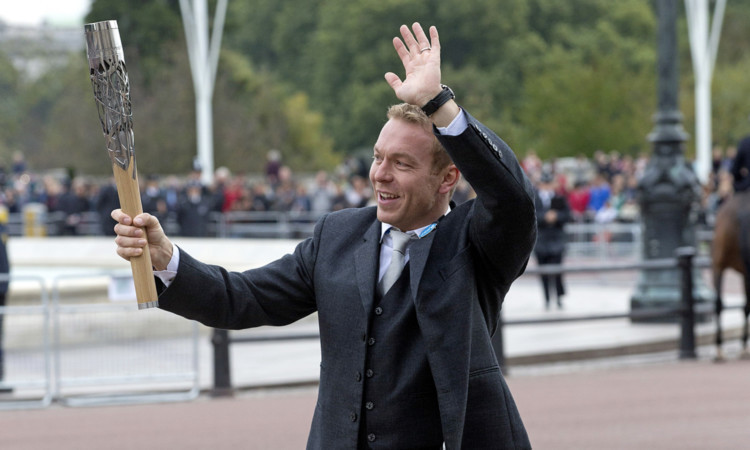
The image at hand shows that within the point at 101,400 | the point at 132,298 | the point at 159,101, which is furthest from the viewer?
the point at 159,101

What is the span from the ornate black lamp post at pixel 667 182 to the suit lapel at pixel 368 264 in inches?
452

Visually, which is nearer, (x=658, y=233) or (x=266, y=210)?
(x=658, y=233)

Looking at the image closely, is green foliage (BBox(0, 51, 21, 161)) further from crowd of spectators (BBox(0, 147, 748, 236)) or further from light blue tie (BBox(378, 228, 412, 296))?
light blue tie (BBox(378, 228, 412, 296))

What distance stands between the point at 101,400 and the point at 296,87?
2571 inches

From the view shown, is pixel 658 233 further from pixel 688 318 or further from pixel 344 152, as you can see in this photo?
pixel 344 152

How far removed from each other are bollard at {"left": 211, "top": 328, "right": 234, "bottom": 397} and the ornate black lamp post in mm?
5838

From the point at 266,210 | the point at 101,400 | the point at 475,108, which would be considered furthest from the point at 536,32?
the point at 101,400

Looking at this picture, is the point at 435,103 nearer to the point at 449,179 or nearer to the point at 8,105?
the point at 449,179

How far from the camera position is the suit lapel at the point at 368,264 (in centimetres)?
374

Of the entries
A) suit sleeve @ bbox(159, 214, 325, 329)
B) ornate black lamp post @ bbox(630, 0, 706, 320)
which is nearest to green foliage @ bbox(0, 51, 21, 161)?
ornate black lamp post @ bbox(630, 0, 706, 320)

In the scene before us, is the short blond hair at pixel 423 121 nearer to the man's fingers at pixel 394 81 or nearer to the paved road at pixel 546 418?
the man's fingers at pixel 394 81

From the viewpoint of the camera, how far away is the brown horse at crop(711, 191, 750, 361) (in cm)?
1289

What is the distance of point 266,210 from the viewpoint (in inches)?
1129

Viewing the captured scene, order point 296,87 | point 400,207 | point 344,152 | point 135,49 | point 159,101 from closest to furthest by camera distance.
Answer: point 400,207
point 159,101
point 135,49
point 344,152
point 296,87
